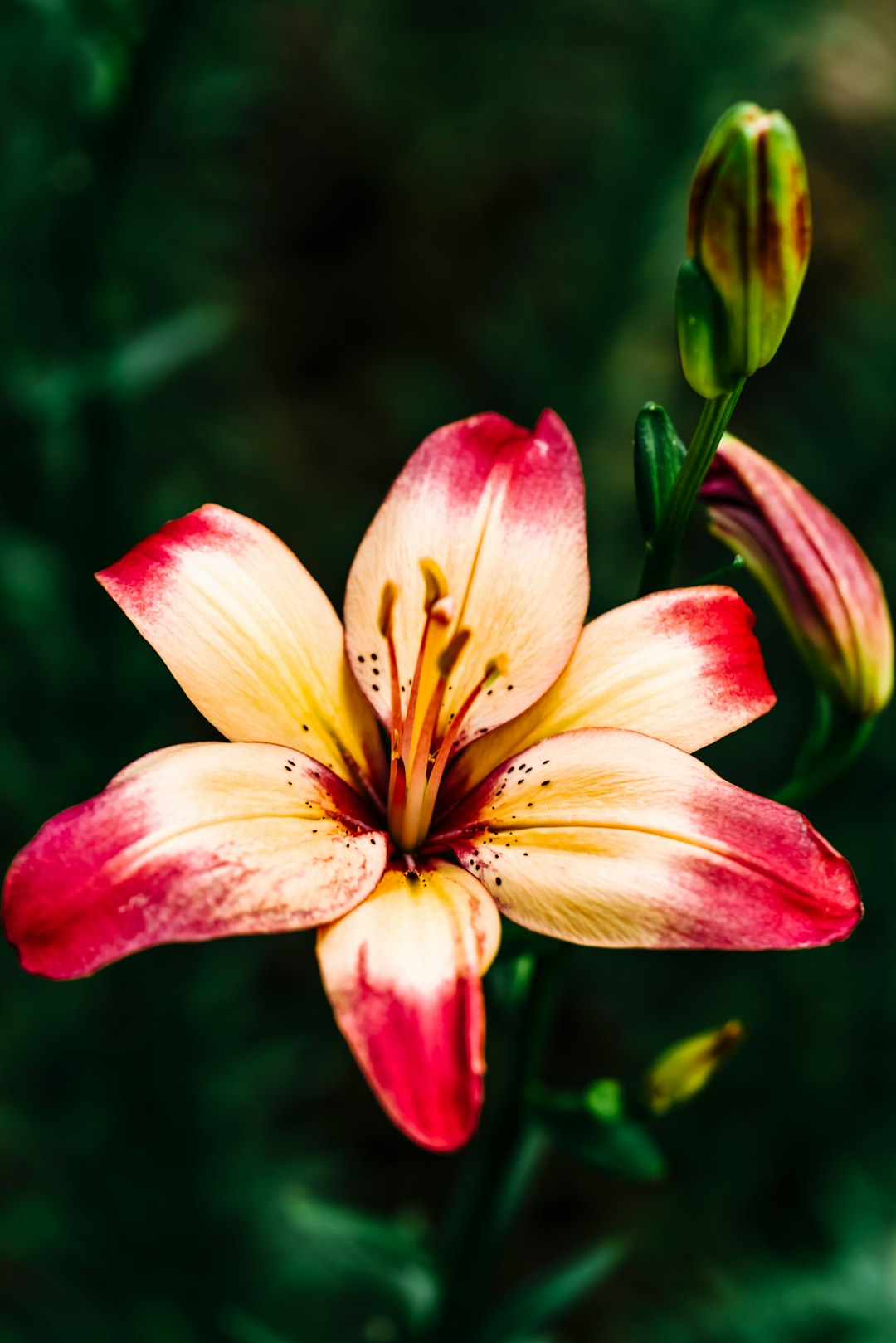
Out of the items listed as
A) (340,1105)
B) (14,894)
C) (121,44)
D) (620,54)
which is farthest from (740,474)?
(620,54)

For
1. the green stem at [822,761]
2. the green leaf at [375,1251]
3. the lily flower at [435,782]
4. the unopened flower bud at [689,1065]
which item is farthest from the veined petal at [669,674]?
the green leaf at [375,1251]

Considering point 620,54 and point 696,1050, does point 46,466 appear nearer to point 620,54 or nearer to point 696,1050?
point 696,1050

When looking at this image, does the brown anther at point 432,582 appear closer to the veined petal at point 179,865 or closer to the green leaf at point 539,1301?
the veined petal at point 179,865

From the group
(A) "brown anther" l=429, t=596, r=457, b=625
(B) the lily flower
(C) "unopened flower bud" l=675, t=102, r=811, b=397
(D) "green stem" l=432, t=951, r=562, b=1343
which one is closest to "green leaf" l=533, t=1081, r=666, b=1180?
(D) "green stem" l=432, t=951, r=562, b=1343

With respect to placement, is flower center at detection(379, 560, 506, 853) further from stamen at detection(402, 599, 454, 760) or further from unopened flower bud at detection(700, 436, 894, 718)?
unopened flower bud at detection(700, 436, 894, 718)

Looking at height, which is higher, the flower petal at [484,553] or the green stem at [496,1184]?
the flower petal at [484,553]

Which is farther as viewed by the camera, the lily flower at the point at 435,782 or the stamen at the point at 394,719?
the stamen at the point at 394,719

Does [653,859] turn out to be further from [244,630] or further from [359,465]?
[359,465]
